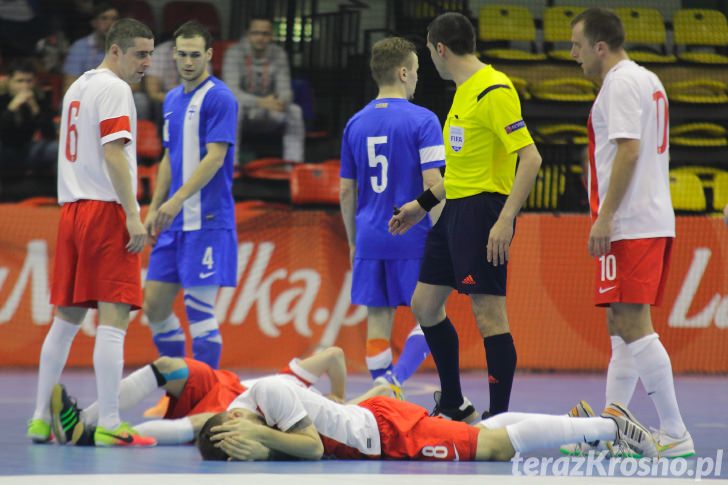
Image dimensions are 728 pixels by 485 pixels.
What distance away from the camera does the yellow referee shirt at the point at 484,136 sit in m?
5.51

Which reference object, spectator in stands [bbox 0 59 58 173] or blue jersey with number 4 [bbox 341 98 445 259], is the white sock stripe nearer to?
blue jersey with number 4 [bbox 341 98 445 259]

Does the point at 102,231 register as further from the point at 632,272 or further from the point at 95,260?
the point at 632,272

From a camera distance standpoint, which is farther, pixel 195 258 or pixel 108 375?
pixel 195 258

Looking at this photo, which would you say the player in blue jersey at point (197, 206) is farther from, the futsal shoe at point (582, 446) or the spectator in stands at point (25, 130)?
the spectator in stands at point (25, 130)

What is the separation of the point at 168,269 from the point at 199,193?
47 centimetres

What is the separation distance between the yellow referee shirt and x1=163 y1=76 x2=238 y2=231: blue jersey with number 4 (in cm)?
150

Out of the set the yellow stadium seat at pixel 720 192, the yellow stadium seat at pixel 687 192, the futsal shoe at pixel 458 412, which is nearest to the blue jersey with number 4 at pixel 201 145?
the futsal shoe at pixel 458 412

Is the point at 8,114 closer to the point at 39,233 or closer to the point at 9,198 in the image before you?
the point at 9,198

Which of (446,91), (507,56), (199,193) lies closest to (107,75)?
(199,193)

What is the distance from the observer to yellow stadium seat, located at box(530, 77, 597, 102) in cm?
1252

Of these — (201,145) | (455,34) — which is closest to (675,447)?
(455,34)

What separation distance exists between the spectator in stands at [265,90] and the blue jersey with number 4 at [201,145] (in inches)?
169

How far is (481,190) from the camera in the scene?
5645mm

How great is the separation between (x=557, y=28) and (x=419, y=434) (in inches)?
358
